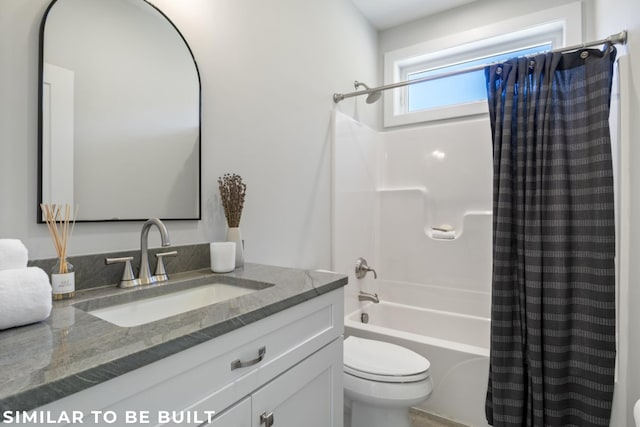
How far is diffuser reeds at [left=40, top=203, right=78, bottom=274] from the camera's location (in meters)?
0.90

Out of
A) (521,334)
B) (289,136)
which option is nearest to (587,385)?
(521,334)

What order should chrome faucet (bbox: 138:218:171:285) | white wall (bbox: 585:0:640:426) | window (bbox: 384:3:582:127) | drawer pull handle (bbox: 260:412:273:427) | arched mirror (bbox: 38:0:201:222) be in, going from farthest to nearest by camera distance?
window (bbox: 384:3:582:127) → white wall (bbox: 585:0:640:426) → chrome faucet (bbox: 138:218:171:285) → arched mirror (bbox: 38:0:201:222) → drawer pull handle (bbox: 260:412:273:427)

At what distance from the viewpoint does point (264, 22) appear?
64.7 inches

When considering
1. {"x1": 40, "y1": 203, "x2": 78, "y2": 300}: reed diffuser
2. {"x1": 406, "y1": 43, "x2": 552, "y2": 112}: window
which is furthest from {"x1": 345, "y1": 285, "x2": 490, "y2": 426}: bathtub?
{"x1": 406, "y1": 43, "x2": 552, "y2": 112}: window

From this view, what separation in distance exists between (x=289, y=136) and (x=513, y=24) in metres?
1.83

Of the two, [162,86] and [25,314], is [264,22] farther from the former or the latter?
[25,314]

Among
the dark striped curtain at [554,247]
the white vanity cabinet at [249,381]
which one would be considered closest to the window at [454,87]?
the dark striped curtain at [554,247]

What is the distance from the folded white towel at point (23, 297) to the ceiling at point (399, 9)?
8.37 feet

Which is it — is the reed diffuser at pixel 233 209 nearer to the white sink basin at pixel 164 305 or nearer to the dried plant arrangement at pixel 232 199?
the dried plant arrangement at pixel 232 199

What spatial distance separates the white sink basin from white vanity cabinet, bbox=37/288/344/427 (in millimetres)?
279

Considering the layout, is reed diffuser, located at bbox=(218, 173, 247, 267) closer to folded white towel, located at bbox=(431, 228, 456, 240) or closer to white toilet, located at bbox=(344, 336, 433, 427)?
white toilet, located at bbox=(344, 336, 433, 427)

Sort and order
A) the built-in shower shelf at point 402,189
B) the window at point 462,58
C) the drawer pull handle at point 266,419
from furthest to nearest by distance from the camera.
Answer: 1. the built-in shower shelf at point 402,189
2. the window at point 462,58
3. the drawer pull handle at point 266,419

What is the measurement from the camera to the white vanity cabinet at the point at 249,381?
58 cm

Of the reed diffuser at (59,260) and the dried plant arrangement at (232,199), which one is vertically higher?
the dried plant arrangement at (232,199)
